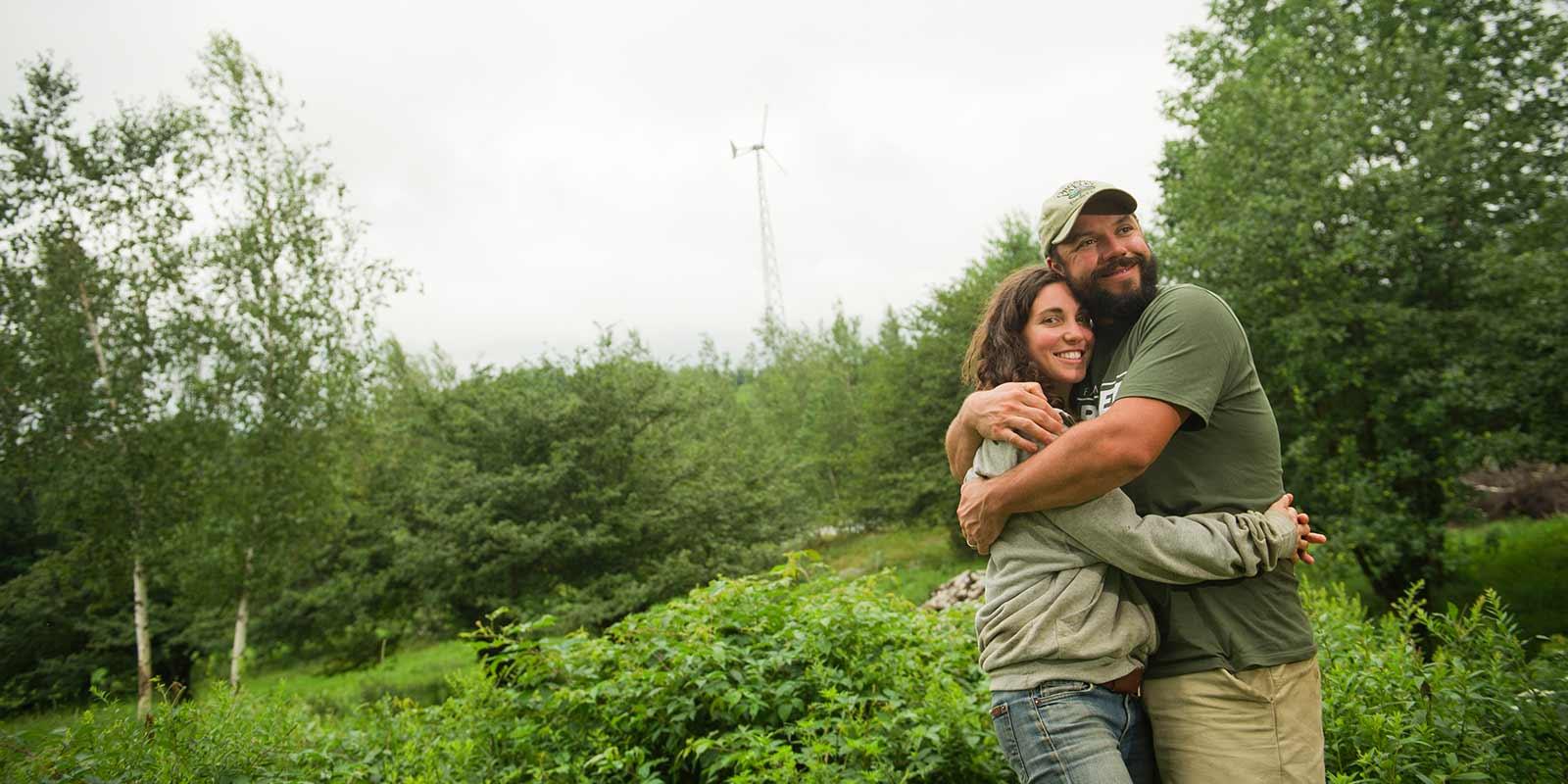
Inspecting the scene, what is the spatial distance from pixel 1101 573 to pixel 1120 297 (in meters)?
0.78

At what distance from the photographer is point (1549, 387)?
10.2 m

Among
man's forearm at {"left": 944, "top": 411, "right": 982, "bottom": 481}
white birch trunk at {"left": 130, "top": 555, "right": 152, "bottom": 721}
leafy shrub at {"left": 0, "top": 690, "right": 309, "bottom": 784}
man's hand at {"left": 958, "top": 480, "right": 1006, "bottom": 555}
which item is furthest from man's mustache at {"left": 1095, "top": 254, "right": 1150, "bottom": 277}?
white birch trunk at {"left": 130, "top": 555, "right": 152, "bottom": 721}

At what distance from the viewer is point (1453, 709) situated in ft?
9.59

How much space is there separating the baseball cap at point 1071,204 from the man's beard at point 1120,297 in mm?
148

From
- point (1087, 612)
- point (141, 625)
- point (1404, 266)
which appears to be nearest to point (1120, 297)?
point (1087, 612)

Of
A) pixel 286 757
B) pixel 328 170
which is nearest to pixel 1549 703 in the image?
pixel 286 757

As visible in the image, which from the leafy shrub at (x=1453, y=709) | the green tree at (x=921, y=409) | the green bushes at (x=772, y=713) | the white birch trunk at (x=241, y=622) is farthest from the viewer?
the green tree at (x=921, y=409)

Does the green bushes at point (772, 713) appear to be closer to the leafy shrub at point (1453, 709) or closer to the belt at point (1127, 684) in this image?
the leafy shrub at point (1453, 709)

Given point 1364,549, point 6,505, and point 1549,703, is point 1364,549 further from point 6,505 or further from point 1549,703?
point 6,505

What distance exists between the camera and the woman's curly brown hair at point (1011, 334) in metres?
2.51

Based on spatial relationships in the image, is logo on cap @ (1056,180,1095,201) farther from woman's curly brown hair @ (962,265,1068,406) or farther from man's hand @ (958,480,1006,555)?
man's hand @ (958,480,1006,555)

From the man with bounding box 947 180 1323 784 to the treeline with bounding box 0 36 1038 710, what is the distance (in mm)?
10636

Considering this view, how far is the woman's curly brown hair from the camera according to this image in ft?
8.23

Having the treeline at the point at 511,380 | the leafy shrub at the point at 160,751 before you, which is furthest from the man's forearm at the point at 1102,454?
the treeline at the point at 511,380
